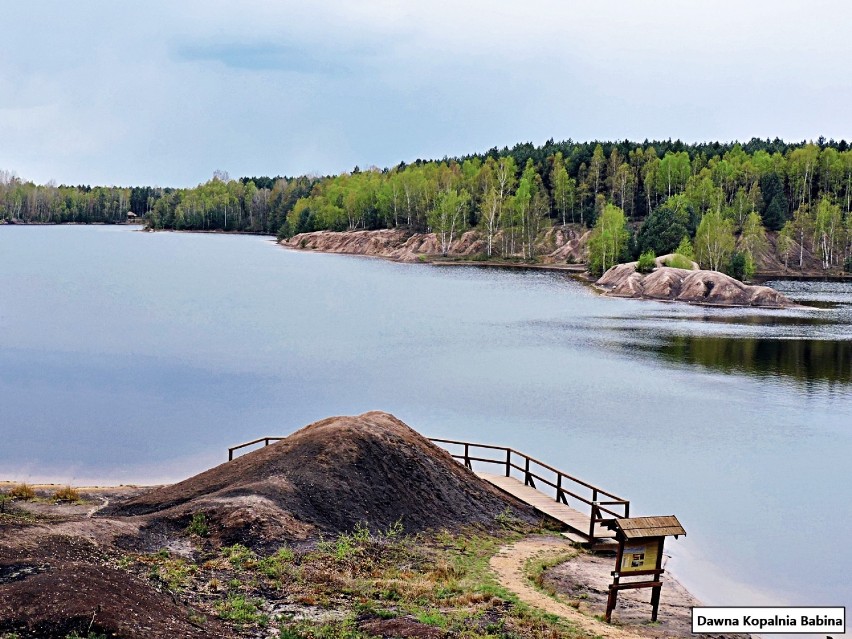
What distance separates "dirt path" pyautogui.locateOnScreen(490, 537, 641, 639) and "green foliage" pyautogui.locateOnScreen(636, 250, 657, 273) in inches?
3545

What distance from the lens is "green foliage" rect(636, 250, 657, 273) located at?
110 metres

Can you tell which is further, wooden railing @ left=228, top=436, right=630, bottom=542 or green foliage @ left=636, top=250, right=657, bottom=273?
green foliage @ left=636, top=250, right=657, bottom=273

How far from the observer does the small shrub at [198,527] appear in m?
20.1

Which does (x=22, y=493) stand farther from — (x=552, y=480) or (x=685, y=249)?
(x=685, y=249)

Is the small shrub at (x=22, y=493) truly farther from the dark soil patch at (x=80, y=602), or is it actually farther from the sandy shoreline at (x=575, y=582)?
the dark soil patch at (x=80, y=602)

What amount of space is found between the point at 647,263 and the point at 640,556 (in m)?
95.3

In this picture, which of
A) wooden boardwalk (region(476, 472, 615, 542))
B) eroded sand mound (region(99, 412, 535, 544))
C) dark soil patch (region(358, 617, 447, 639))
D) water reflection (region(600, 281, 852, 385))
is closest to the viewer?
dark soil patch (region(358, 617, 447, 639))

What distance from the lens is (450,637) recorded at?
14758 millimetres

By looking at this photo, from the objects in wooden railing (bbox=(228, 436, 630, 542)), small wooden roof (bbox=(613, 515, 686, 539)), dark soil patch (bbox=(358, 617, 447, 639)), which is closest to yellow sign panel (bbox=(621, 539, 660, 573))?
small wooden roof (bbox=(613, 515, 686, 539))

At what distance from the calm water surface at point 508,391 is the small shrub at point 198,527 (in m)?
11.4

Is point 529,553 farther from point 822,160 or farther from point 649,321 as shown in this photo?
point 822,160

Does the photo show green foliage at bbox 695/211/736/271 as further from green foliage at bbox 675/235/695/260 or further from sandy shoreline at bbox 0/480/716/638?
sandy shoreline at bbox 0/480/716/638

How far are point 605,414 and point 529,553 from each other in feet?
68.2

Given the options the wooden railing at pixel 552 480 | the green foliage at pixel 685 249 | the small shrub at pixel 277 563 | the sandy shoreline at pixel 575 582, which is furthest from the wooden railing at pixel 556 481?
the green foliage at pixel 685 249
